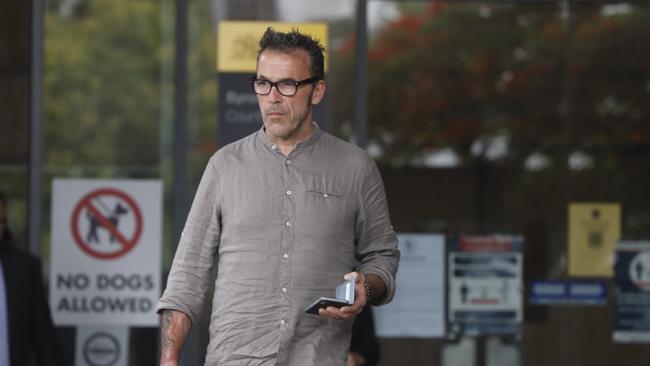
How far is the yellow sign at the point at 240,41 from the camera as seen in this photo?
7754mm

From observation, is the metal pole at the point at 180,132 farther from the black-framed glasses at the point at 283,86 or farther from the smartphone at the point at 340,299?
the smartphone at the point at 340,299

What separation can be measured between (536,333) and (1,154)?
3570mm

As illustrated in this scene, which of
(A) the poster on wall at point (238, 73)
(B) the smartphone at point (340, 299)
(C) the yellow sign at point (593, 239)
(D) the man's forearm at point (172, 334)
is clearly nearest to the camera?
(B) the smartphone at point (340, 299)

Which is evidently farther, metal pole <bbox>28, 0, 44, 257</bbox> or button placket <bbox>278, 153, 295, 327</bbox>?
metal pole <bbox>28, 0, 44, 257</bbox>

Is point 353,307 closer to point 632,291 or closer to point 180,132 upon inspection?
point 180,132

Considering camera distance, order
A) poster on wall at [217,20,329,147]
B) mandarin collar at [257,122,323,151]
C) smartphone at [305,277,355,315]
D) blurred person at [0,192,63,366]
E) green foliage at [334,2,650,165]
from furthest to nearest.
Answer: green foliage at [334,2,650,165] < poster on wall at [217,20,329,147] < blurred person at [0,192,63,366] < mandarin collar at [257,122,323,151] < smartphone at [305,277,355,315]

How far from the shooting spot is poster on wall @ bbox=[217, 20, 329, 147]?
7.66 metres

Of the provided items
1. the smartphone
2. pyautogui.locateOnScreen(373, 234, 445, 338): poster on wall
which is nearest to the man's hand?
the smartphone

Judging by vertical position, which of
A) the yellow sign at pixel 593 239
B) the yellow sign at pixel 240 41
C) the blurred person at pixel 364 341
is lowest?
the blurred person at pixel 364 341

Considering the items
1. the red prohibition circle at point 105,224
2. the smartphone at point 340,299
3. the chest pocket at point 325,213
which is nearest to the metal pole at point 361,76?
Answer: the red prohibition circle at point 105,224

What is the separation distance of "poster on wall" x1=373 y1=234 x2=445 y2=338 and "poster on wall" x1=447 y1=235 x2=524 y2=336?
0.08 m

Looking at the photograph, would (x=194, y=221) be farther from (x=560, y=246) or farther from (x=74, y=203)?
(x=560, y=246)

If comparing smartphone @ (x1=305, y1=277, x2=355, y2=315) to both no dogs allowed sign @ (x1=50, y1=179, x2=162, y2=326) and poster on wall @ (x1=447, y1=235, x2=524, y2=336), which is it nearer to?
no dogs allowed sign @ (x1=50, y1=179, x2=162, y2=326)

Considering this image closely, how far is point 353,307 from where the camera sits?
3.82 m
